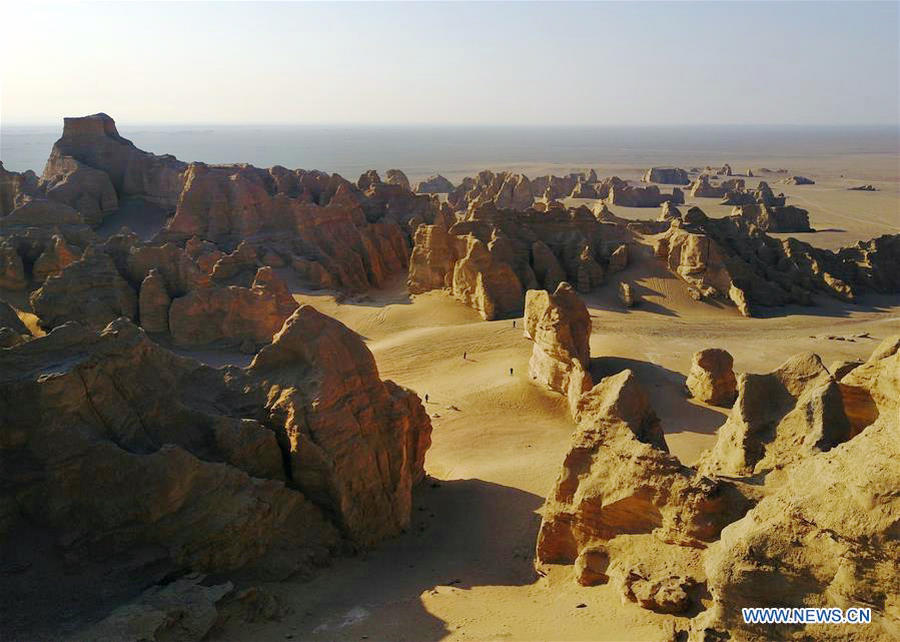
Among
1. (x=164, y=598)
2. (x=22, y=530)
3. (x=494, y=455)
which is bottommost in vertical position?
(x=494, y=455)

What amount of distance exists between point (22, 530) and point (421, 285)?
29.3 metres

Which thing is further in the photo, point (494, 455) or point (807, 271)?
point (807, 271)

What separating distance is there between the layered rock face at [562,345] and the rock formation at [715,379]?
3.71 metres

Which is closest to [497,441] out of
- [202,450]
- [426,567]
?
[426,567]

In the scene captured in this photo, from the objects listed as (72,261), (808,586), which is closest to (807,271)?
(808,586)

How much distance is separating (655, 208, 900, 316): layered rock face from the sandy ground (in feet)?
3.99

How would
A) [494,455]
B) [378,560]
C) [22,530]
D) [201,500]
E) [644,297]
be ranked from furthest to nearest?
1. [644,297]
2. [494,455]
3. [378,560]
4. [201,500]
5. [22,530]

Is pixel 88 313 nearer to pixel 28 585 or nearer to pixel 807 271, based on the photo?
pixel 28 585

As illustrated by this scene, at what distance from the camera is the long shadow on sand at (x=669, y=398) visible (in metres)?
21.6

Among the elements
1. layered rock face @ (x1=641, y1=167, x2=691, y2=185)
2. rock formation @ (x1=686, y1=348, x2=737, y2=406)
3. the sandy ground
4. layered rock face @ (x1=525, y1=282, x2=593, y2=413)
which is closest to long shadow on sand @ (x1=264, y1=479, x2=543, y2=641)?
the sandy ground

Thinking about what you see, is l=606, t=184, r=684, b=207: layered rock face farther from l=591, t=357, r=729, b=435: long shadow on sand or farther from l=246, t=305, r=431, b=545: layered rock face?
l=246, t=305, r=431, b=545: layered rock face

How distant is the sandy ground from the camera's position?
11016 mm

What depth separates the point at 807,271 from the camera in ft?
128

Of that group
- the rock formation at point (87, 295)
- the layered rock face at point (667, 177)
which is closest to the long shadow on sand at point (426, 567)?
the rock formation at point (87, 295)
